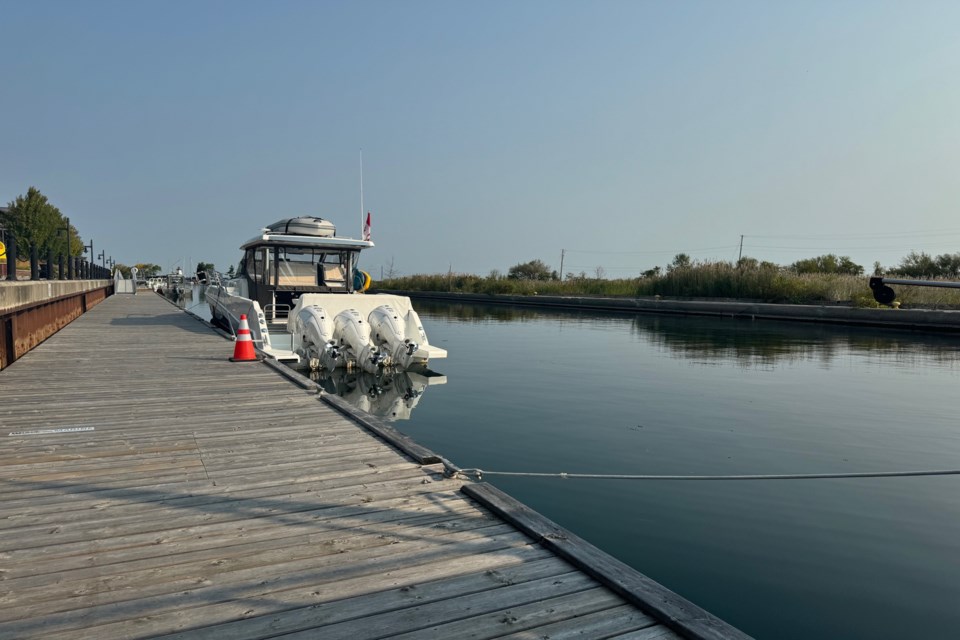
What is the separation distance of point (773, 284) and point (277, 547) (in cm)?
3162

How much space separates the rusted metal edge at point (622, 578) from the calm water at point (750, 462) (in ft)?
4.17

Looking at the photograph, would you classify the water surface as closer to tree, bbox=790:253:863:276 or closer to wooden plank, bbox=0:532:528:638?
wooden plank, bbox=0:532:528:638

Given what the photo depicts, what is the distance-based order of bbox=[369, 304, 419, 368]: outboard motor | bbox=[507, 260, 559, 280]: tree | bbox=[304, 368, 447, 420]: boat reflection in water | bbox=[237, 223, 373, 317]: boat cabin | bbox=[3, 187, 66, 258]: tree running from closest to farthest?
bbox=[304, 368, 447, 420]: boat reflection in water → bbox=[369, 304, 419, 368]: outboard motor → bbox=[237, 223, 373, 317]: boat cabin → bbox=[3, 187, 66, 258]: tree → bbox=[507, 260, 559, 280]: tree

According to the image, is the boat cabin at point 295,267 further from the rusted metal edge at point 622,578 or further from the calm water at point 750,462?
the rusted metal edge at point 622,578

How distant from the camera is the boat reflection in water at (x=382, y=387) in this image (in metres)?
10.2

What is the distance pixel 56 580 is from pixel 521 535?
7.42 feet

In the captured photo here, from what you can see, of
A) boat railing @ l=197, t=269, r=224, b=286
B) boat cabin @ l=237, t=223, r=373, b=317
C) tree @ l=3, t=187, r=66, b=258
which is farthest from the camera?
tree @ l=3, t=187, r=66, b=258

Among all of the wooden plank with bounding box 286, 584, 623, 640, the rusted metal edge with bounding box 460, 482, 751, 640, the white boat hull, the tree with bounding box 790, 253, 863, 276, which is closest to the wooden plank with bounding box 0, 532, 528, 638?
the rusted metal edge with bounding box 460, 482, 751, 640

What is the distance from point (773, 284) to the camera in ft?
102

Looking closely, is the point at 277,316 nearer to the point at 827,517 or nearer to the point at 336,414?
the point at 336,414

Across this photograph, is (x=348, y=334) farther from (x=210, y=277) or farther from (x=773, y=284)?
(x=773, y=284)

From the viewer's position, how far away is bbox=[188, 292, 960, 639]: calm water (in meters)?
4.23

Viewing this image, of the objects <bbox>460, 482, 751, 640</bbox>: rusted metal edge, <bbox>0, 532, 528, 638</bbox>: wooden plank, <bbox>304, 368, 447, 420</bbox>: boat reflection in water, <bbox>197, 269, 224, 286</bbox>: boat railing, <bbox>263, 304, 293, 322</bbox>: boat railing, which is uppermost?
<bbox>197, 269, 224, 286</bbox>: boat railing

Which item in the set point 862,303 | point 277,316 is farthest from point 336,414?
point 862,303
